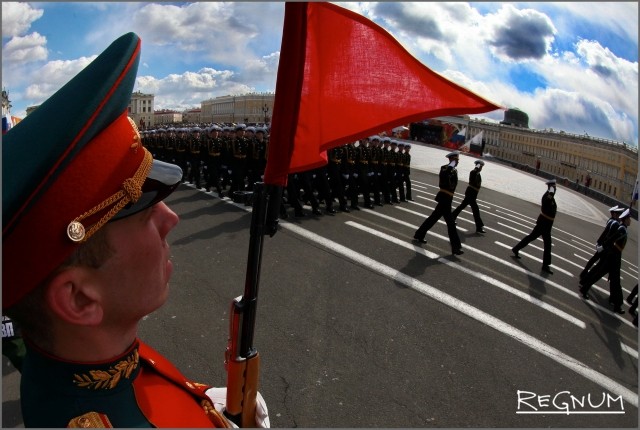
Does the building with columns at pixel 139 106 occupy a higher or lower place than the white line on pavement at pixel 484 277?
higher

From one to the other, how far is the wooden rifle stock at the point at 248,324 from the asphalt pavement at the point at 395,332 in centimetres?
213

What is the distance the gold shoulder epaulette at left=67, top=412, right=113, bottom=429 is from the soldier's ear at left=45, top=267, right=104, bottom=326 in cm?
30

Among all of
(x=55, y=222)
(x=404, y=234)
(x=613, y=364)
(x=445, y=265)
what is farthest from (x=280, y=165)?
(x=404, y=234)

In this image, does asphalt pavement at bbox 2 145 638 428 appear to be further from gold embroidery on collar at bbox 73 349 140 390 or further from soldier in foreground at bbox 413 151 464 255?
gold embroidery on collar at bbox 73 349 140 390

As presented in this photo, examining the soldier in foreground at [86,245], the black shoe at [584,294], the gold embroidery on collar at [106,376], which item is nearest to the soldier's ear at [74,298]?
the soldier in foreground at [86,245]

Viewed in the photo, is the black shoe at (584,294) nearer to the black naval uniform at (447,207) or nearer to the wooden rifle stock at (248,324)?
the black naval uniform at (447,207)

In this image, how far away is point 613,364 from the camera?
5777mm

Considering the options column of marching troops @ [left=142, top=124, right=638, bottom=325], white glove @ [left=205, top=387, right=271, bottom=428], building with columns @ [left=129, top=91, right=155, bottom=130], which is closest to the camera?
building with columns @ [left=129, top=91, right=155, bottom=130]

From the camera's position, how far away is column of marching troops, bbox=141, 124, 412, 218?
37.7 feet

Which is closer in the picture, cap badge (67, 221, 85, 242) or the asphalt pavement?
cap badge (67, 221, 85, 242)

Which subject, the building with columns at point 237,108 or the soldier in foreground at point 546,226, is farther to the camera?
the building with columns at point 237,108

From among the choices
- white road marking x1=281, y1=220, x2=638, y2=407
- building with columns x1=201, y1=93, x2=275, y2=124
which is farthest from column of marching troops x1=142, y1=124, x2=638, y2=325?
building with columns x1=201, y1=93, x2=275, y2=124

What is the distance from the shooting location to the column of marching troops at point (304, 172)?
11497 mm

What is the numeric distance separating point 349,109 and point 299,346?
137 inches
